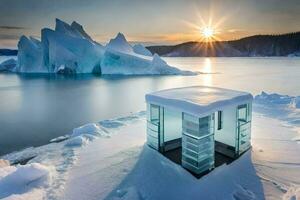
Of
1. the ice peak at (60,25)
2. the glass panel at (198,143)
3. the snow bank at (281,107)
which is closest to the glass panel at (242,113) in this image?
the glass panel at (198,143)

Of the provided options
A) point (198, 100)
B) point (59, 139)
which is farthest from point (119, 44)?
point (198, 100)

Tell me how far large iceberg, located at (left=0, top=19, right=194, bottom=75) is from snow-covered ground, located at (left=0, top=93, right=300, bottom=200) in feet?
111

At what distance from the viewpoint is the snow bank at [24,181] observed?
6.05 metres

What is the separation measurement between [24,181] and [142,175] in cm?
283

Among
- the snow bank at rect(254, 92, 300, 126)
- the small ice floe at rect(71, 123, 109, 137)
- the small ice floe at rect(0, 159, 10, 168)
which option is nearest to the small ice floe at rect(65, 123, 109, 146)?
the small ice floe at rect(71, 123, 109, 137)

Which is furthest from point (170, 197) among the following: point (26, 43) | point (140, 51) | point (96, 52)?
point (140, 51)

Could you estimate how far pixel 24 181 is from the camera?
6395 millimetres

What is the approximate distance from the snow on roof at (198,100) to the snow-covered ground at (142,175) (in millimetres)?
1454

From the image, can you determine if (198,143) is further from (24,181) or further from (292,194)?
(24,181)

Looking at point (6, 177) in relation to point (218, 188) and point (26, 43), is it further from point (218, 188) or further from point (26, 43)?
point (26, 43)

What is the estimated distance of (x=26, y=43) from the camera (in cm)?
4303

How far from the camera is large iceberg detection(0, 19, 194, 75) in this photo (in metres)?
41.9

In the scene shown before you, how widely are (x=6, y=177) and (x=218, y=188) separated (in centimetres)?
502

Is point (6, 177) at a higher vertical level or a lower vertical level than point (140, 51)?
lower
